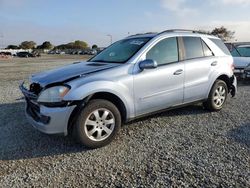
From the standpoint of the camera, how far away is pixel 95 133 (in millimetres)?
4078

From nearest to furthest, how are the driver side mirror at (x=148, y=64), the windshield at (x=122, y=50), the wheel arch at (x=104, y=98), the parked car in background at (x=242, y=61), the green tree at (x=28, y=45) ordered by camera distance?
the wheel arch at (x=104, y=98), the driver side mirror at (x=148, y=64), the windshield at (x=122, y=50), the parked car in background at (x=242, y=61), the green tree at (x=28, y=45)

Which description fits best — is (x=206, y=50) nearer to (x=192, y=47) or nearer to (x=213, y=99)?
(x=192, y=47)

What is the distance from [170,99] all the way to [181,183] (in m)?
2.07

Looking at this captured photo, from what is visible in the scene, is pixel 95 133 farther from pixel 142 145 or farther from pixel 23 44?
pixel 23 44

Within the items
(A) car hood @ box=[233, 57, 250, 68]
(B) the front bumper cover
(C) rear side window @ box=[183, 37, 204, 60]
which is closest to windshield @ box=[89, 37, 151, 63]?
(C) rear side window @ box=[183, 37, 204, 60]

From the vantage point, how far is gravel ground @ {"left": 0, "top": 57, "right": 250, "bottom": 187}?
10.4 feet

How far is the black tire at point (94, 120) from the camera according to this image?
390 centimetres

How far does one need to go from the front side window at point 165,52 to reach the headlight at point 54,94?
5.26 ft

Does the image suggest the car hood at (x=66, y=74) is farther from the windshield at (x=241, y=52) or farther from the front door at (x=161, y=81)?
the windshield at (x=241, y=52)

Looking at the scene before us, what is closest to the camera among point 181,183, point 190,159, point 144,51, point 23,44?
point 181,183

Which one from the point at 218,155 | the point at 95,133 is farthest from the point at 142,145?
the point at 218,155

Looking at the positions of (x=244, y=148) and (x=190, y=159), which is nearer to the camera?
(x=190, y=159)

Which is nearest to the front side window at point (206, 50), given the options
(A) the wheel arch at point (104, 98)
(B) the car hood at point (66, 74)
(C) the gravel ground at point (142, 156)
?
(C) the gravel ground at point (142, 156)

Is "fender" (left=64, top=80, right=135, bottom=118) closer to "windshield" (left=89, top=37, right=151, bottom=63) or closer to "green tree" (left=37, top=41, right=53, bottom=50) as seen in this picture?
"windshield" (left=89, top=37, right=151, bottom=63)
